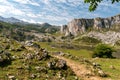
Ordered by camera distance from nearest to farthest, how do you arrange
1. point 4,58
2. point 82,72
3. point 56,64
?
1. point 4,58
2. point 56,64
3. point 82,72

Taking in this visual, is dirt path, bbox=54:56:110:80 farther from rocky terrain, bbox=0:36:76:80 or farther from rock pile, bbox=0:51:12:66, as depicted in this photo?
rock pile, bbox=0:51:12:66

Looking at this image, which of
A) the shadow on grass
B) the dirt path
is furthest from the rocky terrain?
the dirt path

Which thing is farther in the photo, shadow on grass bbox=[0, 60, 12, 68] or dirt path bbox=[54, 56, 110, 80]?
dirt path bbox=[54, 56, 110, 80]

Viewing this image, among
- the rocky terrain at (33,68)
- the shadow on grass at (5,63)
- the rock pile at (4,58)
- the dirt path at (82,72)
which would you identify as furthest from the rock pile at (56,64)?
the rock pile at (4,58)

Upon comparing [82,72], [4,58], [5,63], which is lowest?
[82,72]

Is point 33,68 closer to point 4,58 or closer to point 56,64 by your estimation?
point 56,64

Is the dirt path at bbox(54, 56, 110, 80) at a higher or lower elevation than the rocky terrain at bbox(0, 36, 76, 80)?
lower

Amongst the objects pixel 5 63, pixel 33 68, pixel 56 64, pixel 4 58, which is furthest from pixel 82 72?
pixel 4 58

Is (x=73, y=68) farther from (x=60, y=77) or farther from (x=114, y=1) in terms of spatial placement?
(x=114, y=1)

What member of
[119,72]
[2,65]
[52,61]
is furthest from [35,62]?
[119,72]

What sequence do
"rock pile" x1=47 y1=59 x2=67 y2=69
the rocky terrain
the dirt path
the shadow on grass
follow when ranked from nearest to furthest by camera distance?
the rocky terrain → the shadow on grass → "rock pile" x1=47 y1=59 x2=67 y2=69 → the dirt path

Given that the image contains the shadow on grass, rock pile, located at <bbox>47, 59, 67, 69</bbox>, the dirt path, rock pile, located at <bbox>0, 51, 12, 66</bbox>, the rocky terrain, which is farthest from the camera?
the dirt path

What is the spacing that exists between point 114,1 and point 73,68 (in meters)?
20.2

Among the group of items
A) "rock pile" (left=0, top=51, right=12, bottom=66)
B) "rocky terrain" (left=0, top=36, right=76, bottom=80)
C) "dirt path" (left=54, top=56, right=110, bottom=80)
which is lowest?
"dirt path" (left=54, top=56, right=110, bottom=80)
